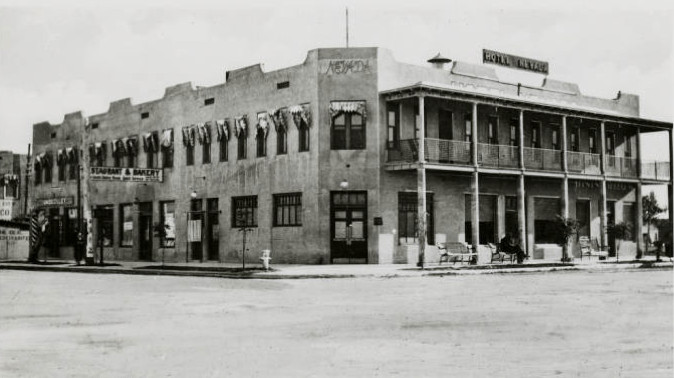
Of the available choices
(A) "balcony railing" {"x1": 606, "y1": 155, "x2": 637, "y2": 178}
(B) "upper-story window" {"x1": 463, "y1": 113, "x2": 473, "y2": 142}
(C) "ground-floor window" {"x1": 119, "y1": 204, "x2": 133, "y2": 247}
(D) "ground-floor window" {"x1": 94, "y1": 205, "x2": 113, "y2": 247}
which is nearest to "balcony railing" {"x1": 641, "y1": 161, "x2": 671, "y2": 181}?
(A) "balcony railing" {"x1": 606, "y1": 155, "x2": 637, "y2": 178}

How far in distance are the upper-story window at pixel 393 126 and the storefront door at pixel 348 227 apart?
2158mm

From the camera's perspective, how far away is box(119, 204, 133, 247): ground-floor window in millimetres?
40062

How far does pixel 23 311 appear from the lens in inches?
530

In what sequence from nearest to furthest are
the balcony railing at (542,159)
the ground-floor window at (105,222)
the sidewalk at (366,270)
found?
the sidewalk at (366,270), the balcony railing at (542,159), the ground-floor window at (105,222)

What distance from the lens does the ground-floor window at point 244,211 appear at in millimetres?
32469

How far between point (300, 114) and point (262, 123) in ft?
8.43

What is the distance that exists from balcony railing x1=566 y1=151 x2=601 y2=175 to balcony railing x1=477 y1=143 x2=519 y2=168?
3.26m

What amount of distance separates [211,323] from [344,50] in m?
19.5

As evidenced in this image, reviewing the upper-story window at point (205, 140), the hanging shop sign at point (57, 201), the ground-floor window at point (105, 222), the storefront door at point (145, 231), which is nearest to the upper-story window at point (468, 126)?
the upper-story window at point (205, 140)

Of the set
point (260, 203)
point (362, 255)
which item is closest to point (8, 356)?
point (362, 255)

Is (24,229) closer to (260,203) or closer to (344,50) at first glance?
(260,203)

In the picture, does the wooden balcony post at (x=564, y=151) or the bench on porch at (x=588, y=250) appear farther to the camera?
the wooden balcony post at (x=564, y=151)

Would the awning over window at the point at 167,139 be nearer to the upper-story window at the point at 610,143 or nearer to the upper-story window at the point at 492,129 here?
the upper-story window at the point at 492,129

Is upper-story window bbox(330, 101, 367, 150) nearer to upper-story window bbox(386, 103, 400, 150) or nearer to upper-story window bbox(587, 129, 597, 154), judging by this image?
upper-story window bbox(386, 103, 400, 150)
